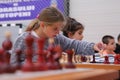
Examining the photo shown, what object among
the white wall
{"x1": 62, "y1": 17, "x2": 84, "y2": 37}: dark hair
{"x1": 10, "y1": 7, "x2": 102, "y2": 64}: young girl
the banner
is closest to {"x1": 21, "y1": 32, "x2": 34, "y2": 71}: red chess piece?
{"x1": 10, "y1": 7, "x2": 102, "y2": 64}: young girl

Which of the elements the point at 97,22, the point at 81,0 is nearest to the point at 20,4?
the point at 81,0

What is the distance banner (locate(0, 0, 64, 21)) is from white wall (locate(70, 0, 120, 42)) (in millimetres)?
299

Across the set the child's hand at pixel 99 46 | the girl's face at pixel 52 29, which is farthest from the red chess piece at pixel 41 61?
the child's hand at pixel 99 46

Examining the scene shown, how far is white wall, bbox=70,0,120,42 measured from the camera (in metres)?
4.49

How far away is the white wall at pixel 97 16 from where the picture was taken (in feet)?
14.7

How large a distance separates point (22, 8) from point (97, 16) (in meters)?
1.25

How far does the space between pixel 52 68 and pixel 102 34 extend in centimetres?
362

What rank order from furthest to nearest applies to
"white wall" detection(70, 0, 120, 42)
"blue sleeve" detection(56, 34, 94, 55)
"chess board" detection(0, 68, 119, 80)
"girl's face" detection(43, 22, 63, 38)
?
1. "white wall" detection(70, 0, 120, 42)
2. "blue sleeve" detection(56, 34, 94, 55)
3. "girl's face" detection(43, 22, 63, 38)
4. "chess board" detection(0, 68, 119, 80)

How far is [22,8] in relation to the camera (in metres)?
5.00

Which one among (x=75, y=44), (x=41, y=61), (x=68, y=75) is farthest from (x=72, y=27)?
(x=68, y=75)

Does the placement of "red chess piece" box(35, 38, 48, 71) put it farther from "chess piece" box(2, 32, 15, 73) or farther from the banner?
the banner

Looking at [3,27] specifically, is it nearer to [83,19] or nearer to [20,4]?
[20,4]

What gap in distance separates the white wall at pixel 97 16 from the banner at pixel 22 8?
11.8 inches

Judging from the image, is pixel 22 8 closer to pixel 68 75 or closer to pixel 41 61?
pixel 41 61
